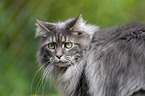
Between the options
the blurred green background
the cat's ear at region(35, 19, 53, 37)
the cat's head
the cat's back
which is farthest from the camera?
the blurred green background

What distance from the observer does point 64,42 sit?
2.47m

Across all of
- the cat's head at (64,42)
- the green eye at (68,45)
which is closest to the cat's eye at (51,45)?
the cat's head at (64,42)

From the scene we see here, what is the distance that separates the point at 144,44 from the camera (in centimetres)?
219

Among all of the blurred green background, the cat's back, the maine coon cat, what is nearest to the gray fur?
the maine coon cat

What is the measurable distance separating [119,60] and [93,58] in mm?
317

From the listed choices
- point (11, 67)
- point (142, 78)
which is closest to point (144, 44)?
point (142, 78)

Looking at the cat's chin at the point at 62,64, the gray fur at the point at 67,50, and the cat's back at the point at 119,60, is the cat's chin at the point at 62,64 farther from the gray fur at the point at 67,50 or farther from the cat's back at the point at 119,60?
the cat's back at the point at 119,60

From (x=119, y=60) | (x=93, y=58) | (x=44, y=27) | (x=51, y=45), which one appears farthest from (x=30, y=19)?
(x=119, y=60)

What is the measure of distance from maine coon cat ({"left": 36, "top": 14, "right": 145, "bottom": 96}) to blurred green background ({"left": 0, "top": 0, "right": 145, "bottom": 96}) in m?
1.75

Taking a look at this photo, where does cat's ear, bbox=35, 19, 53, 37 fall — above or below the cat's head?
above

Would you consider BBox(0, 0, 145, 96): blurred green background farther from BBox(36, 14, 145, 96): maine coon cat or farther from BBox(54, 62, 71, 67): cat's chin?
BBox(54, 62, 71, 67): cat's chin

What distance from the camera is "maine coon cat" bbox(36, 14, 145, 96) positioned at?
216cm

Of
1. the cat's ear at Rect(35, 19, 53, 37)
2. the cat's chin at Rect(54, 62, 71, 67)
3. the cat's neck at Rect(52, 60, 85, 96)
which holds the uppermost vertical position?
the cat's ear at Rect(35, 19, 53, 37)

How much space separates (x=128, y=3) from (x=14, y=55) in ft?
8.94
